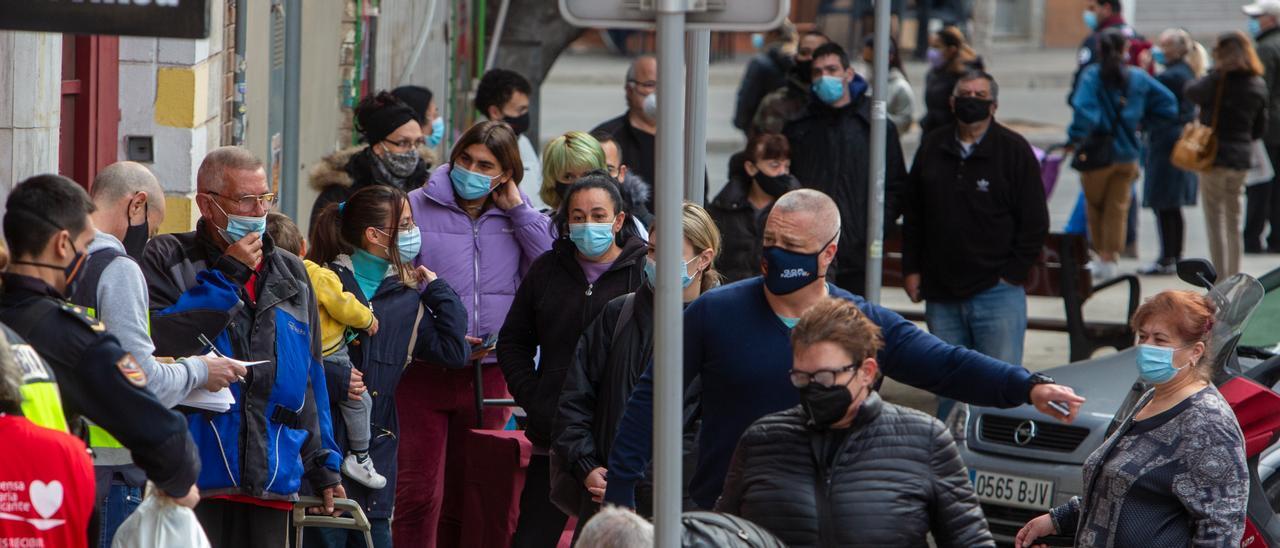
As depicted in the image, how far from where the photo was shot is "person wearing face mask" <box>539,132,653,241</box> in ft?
25.8

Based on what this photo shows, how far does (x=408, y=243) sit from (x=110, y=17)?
1.90 meters

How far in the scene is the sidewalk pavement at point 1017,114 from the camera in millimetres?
14688

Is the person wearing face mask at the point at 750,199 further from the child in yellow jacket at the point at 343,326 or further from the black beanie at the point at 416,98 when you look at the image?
the child in yellow jacket at the point at 343,326

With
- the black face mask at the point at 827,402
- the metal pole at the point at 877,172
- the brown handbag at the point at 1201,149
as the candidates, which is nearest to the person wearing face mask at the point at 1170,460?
the black face mask at the point at 827,402

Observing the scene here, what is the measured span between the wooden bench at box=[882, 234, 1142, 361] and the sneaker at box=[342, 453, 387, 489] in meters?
5.04

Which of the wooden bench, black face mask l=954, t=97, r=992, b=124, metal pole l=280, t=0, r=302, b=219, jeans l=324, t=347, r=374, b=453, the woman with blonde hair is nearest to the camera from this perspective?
jeans l=324, t=347, r=374, b=453

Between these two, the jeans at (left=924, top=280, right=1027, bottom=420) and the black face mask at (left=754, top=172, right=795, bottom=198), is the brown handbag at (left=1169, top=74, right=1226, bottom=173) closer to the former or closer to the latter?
the jeans at (left=924, top=280, right=1027, bottom=420)

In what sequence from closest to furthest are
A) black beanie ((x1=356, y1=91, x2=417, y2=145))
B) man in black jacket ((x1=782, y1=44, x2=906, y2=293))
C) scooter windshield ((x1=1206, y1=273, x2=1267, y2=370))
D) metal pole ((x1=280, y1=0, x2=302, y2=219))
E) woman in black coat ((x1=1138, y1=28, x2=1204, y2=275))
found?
scooter windshield ((x1=1206, y1=273, x2=1267, y2=370)) < black beanie ((x1=356, y1=91, x2=417, y2=145)) < man in black jacket ((x1=782, y1=44, x2=906, y2=293)) < metal pole ((x1=280, y1=0, x2=302, y2=219)) < woman in black coat ((x1=1138, y1=28, x2=1204, y2=275))

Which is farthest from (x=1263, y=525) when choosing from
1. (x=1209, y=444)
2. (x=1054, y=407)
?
(x=1054, y=407)

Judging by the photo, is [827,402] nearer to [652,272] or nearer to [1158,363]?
[1158,363]

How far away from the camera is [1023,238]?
9484mm

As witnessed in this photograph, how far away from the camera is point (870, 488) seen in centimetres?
452

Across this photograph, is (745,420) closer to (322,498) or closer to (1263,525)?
(322,498)

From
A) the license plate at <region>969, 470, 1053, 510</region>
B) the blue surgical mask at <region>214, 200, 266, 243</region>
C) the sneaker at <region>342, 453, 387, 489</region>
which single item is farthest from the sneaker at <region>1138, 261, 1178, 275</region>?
the blue surgical mask at <region>214, 200, 266, 243</region>
